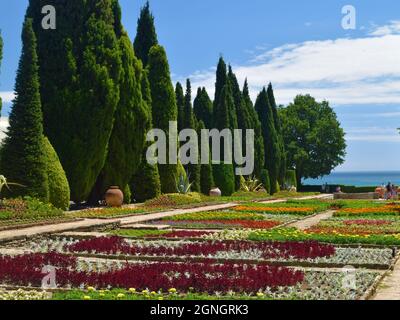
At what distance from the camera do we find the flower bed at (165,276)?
27.5 ft

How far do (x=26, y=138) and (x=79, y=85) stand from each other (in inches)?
255

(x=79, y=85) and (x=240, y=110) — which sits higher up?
(x=240, y=110)

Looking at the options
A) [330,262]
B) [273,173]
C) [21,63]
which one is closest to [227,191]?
[273,173]

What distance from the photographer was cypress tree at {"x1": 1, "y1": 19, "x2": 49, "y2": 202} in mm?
20203

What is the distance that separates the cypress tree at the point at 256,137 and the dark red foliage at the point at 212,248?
38.1 meters

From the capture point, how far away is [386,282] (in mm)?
9008

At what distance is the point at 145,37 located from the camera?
35.6m

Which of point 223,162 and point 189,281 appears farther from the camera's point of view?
point 223,162

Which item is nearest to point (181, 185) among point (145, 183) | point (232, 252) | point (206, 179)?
point (145, 183)

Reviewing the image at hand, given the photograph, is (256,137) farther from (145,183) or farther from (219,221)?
(219,221)

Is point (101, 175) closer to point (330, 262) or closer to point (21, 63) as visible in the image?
point (21, 63)

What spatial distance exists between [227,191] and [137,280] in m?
34.2

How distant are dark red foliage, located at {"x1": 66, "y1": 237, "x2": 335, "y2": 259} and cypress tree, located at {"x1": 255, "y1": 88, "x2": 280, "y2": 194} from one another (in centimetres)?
4152

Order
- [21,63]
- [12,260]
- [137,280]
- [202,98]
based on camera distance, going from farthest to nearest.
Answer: [202,98] → [21,63] → [12,260] → [137,280]
